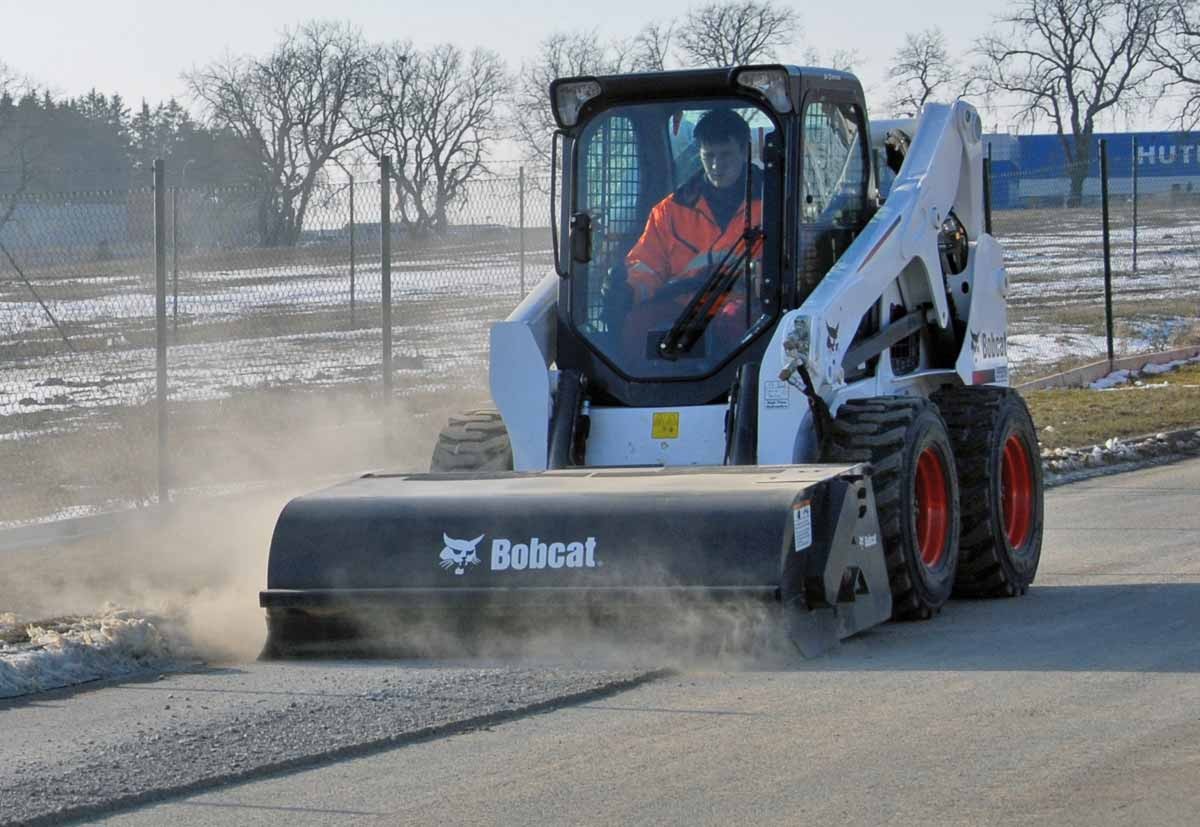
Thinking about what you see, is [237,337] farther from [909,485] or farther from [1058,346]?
[909,485]

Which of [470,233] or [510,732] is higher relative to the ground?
[470,233]

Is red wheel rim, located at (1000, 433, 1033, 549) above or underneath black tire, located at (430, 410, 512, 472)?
underneath

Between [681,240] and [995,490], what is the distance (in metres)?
2.05

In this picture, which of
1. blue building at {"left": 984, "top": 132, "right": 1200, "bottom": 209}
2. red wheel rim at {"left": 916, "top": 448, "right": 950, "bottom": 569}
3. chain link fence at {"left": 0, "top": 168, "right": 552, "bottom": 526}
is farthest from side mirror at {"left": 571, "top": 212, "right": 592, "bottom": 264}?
blue building at {"left": 984, "top": 132, "right": 1200, "bottom": 209}

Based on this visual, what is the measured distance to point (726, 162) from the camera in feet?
31.0

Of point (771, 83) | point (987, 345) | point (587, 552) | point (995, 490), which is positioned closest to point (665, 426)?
point (587, 552)

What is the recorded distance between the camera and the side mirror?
9734 mm

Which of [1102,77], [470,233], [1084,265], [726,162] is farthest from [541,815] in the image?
[1102,77]

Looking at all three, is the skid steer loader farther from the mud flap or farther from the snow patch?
the snow patch

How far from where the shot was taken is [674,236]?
952cm

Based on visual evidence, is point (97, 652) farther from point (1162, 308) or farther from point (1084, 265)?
point (1084, 265)

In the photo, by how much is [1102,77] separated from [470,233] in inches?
2481

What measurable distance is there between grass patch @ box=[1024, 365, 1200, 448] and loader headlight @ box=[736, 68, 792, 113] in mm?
7440

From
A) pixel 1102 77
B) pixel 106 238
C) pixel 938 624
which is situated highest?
pixel 1102 77
